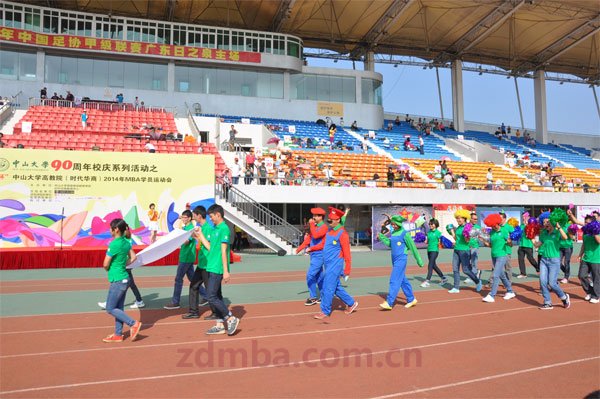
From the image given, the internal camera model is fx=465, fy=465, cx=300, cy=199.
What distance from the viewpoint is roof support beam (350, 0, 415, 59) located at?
115ft

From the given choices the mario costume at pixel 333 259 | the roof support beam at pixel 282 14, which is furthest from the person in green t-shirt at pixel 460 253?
the roof support beam at pixel 282 14

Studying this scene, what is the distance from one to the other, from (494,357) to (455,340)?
84cm

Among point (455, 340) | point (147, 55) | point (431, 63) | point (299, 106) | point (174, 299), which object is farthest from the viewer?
point (431, 63)

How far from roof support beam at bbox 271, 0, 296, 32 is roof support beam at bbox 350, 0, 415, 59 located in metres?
7.79

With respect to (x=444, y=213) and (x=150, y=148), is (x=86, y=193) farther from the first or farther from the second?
(x=444, y=213)

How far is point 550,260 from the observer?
8.77 m

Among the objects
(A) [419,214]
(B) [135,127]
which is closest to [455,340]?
(A) [419,214]

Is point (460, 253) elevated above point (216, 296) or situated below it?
above

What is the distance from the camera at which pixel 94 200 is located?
16.4m

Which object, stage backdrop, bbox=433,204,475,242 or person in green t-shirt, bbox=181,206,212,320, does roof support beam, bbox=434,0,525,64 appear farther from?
person in green t-shirt, bbox=181,206,212,320

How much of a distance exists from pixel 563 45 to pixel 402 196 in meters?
30.6

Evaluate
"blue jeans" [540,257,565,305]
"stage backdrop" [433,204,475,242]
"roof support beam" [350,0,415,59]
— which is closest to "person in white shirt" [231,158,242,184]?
"stage backdrop" [433,204,475,242]

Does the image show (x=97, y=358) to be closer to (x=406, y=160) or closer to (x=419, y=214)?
(x=419, y=214)

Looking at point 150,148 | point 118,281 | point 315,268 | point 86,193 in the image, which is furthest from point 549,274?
point 150,148
